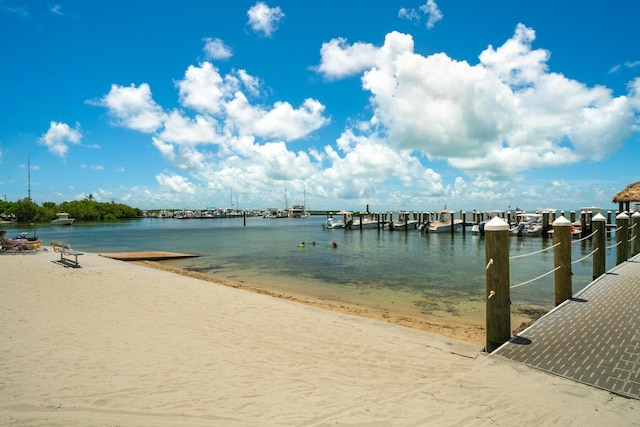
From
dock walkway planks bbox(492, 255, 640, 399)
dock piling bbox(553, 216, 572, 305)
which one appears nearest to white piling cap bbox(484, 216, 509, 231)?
dock walkway planks bbox(492, 255, 640, 399)

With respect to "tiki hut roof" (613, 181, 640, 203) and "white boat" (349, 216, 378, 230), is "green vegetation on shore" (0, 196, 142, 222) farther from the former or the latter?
"tiki hut roof" (613, 181, 640, 203)

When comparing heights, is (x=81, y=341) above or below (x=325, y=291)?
above

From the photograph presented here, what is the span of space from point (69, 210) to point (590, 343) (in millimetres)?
151962

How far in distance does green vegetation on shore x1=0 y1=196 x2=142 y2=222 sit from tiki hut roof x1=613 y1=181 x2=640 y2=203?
13355 centimetres

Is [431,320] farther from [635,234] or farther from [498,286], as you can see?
[635,234]

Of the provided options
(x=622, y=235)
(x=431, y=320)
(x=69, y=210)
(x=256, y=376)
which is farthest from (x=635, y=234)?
(x=69, y=210)

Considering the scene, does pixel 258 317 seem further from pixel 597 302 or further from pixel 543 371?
pixel 597 302

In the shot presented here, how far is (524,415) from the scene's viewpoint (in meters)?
3.61

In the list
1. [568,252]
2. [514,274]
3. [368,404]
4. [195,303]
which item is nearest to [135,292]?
[195,303]

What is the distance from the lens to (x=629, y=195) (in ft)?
108

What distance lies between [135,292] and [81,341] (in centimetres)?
516

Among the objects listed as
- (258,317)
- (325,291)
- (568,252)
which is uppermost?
(568,252)

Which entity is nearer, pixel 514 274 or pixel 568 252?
pixel 568 252

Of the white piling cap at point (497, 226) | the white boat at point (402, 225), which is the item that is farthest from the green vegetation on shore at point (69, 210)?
the white piling cap at point (497, 226)
